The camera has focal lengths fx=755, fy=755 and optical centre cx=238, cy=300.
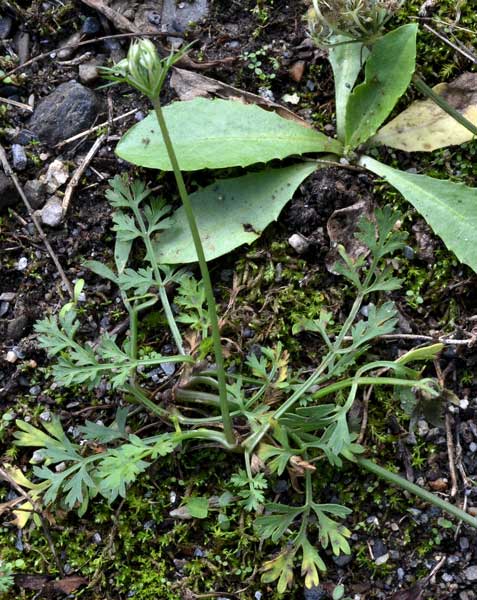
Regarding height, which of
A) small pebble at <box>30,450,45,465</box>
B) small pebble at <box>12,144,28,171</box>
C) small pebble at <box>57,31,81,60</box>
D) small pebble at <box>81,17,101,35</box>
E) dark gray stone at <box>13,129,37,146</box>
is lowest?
small pebble at <box>30,450,45,465</box>

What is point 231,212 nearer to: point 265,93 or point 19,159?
point 265,93

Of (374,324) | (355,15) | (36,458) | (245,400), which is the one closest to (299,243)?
(374,324)

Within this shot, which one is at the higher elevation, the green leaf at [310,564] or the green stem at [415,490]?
the green stem at [415,490]

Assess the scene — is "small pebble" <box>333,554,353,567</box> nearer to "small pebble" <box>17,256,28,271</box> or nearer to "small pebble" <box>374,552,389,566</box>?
"small pebble" <box>374,552,389,566</box>

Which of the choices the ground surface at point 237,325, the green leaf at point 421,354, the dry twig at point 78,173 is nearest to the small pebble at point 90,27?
the ground surface at point 237,325

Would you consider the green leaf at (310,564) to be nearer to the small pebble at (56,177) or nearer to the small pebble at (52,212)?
the small pebble at (52,212)

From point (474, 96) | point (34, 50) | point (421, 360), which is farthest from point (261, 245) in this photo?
point (34, 50)

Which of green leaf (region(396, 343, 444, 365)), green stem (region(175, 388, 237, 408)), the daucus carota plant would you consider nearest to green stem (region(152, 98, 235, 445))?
the daucus carota plant
